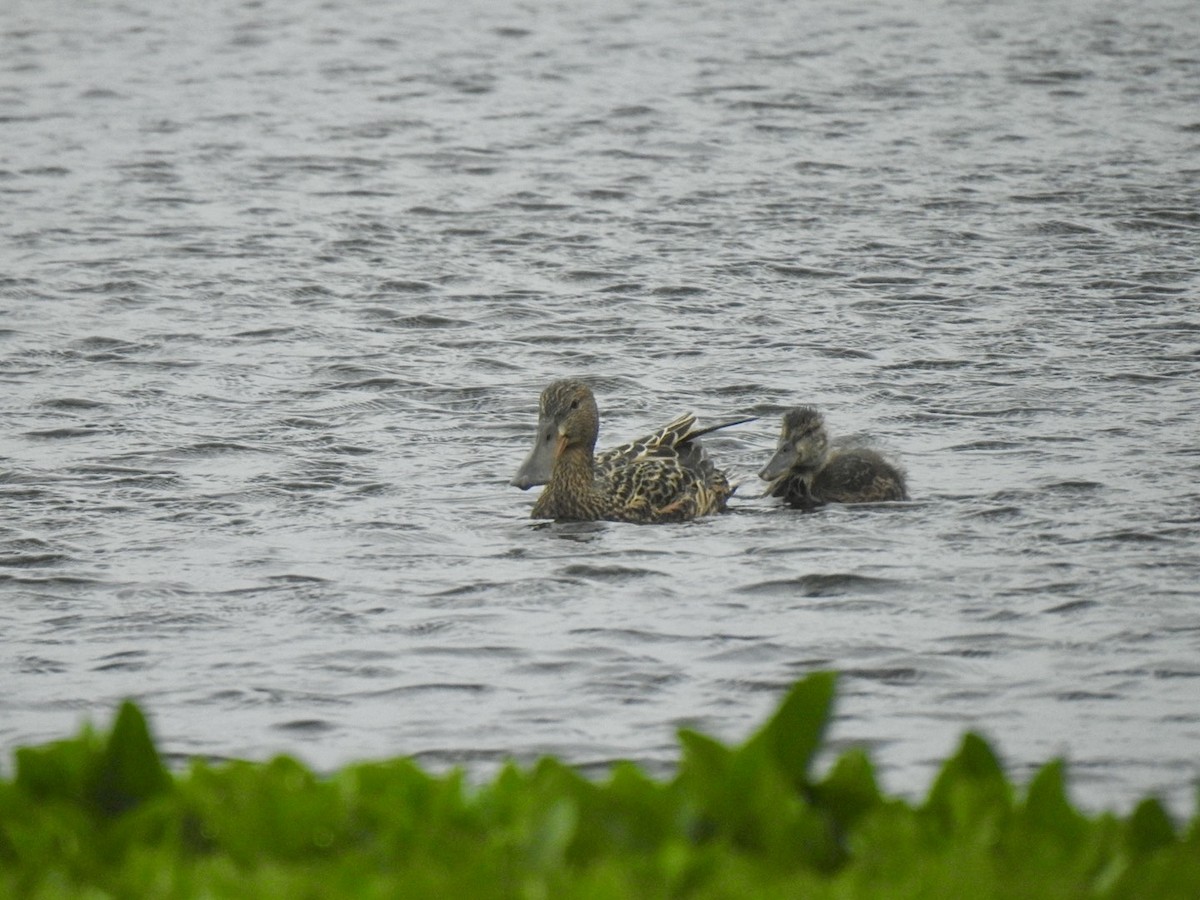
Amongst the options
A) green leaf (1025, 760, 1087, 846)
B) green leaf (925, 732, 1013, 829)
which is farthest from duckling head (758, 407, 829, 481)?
green leaf (1025, 760, 1087, 846)

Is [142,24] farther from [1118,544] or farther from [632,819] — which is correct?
[632,819]

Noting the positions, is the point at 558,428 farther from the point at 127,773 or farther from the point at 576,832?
the point at 576,832

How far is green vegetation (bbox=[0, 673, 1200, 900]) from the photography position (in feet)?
11.6

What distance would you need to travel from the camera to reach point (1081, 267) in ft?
49.6

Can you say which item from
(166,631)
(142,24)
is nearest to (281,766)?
(166,631)

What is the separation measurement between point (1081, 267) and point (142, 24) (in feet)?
52.6

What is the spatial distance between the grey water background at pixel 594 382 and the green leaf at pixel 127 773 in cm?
270

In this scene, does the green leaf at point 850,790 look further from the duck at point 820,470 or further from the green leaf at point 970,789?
the duck at point 820,470

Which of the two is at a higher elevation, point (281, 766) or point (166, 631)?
point (281, 766)

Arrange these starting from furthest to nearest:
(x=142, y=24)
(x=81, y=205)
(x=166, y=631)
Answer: (x=142, y=24)
(x=81, y=205)
(x=166, y=631)

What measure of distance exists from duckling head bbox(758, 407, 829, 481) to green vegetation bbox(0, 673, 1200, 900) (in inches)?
244

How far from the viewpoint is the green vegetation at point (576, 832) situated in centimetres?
352

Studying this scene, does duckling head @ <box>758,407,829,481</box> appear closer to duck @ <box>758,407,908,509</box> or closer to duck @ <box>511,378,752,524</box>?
duck @ <box>758,407,908,509</box>

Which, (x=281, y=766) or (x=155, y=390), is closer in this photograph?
(x=281, y=766)
